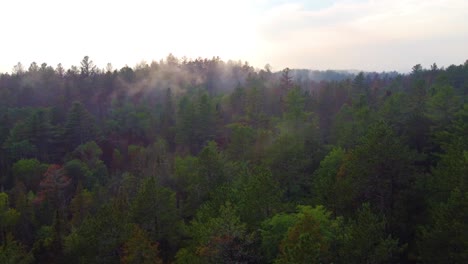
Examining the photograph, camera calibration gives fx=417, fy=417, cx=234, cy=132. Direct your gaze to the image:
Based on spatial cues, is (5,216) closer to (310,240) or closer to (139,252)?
(139,252)

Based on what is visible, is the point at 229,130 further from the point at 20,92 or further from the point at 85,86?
the point at 20,92

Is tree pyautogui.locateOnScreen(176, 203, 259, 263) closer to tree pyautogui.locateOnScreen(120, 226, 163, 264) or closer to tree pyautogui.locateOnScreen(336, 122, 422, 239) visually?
tree pyautogui.locateOnScreen(120, 226, 163, 264)

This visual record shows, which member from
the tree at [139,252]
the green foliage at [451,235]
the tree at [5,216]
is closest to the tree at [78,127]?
the tree at [5,216]

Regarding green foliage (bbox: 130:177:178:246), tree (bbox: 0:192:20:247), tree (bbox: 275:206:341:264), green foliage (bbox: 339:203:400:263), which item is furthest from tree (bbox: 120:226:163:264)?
tree (bbox: 0:192:20:247)

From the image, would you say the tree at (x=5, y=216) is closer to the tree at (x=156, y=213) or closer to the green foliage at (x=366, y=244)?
the tree at (x=156, y=213)

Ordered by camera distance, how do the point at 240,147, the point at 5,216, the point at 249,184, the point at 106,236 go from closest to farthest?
the point at 106,236
the point at 249,184
the point at 5,216
the point at 240,147

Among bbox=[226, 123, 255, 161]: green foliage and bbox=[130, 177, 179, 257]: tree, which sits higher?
bbox=[226, 123, 255, 161]: green foliage

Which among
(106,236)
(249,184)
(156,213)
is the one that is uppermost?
(249,184)

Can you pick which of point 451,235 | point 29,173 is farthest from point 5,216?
point 451,235

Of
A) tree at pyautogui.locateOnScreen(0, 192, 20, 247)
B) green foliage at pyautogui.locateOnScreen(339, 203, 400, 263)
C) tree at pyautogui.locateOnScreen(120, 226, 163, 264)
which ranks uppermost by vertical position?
green foliage at pyautogui.locateOnScreen(339, 203, 400, 263)

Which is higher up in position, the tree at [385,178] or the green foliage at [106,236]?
the tree at [385,178]
